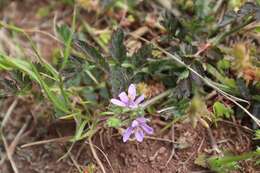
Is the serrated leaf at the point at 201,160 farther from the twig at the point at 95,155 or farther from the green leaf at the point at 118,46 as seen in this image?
the green leaf at the point at 118,46

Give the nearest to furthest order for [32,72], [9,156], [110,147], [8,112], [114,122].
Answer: [114,122]
[32,72]
[110,147]
[9,156]
[8,112]

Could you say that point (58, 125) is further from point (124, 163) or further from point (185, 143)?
point (185, 143)

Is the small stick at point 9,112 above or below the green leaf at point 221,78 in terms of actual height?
below

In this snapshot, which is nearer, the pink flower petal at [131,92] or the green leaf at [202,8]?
the pink flower petal at [131,92]

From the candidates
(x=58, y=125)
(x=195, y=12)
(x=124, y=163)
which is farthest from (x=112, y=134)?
(x=195, y=12)

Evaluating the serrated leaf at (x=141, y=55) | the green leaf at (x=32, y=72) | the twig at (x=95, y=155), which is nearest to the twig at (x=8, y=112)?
the green leaf at (x=32, y=72)

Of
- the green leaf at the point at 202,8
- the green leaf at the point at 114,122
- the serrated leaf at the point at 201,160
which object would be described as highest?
the green leaf at the point at 202,8

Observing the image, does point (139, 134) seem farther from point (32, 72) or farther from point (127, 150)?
point (32, 72)

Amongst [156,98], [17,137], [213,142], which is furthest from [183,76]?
[17,137]

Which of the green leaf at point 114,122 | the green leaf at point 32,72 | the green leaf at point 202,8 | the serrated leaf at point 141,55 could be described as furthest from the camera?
the green leaf at point 202,8
